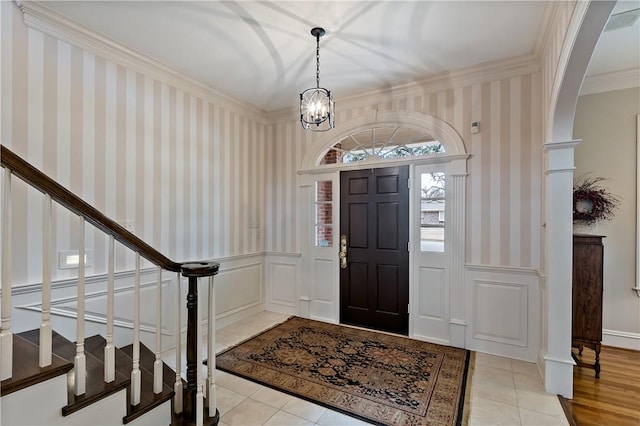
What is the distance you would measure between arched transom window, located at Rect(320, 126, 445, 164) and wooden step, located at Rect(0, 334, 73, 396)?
341cm

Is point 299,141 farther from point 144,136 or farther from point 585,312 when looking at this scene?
point 585,312

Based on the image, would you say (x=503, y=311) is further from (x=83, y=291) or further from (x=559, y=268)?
(x=83, y=291)

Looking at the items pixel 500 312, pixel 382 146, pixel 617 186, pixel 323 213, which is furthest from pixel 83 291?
pixel 617 186

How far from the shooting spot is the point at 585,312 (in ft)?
9.02

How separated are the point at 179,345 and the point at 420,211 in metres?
2.78

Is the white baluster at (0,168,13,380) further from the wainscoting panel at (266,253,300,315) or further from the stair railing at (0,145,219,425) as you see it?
the wainscoting panel at (266,253,300,315)

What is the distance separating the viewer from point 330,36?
270 centimetres

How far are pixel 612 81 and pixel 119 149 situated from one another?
5183 millimetres

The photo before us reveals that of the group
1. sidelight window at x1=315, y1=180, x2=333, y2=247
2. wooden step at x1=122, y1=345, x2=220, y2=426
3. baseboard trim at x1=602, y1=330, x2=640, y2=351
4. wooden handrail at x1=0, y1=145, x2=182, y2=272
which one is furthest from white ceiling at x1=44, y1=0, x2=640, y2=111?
baseboard trim at x1=602, y1=330, x2=640, y2=351

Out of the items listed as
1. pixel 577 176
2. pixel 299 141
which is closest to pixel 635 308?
pixel 577 176

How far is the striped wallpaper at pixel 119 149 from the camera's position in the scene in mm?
2291

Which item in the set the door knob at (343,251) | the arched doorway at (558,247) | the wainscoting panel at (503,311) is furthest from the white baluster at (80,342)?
the wainscoting panel at (503,311)

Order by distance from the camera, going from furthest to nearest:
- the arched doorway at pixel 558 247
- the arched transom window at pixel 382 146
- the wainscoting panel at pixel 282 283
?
the wainscoting panel at pixel 282 283
the arched transom window at pixel 382 146
the arched doorway at pixel 558 247

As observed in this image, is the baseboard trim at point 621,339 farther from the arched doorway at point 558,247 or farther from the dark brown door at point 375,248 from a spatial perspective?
the dark brown door at point 375,248
